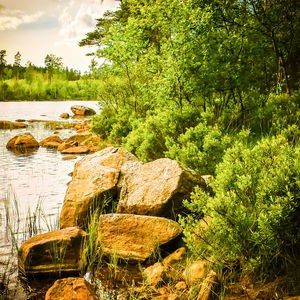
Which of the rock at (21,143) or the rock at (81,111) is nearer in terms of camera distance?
the rock at (21,143)

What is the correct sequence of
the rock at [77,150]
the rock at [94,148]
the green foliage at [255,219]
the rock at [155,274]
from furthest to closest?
the rock at [94,148], the rock at [77,150], the rock at [155,274], the green foliage at [255,219]

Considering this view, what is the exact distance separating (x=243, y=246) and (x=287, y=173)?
894 millimetres

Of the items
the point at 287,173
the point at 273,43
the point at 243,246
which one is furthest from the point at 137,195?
the point at 273,43

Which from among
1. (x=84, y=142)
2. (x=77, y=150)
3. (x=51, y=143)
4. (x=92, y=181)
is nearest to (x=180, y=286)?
(x=92, y=181)

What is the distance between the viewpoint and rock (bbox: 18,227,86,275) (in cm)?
371

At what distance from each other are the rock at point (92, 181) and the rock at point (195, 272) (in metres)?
2.42

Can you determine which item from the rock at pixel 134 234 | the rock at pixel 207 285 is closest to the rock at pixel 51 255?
the rock at pixel 134 234

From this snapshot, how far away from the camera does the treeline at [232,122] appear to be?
9.59 ft

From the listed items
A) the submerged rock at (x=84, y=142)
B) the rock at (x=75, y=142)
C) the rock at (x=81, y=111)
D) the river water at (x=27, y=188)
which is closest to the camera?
the river water at (x=27, y=188)

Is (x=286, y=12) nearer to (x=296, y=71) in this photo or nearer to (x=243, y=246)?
(x=296, y=71)

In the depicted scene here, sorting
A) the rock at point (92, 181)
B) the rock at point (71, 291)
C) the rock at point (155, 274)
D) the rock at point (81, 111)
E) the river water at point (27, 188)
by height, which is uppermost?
the rock at point (81, 111)

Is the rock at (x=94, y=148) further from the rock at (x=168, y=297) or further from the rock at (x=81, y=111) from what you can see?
the rock at (x=81, y=111)

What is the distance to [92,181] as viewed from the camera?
18.4 feet

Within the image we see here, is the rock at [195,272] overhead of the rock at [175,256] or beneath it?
overhead
